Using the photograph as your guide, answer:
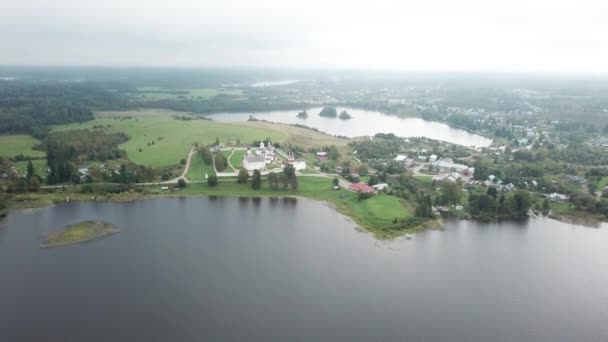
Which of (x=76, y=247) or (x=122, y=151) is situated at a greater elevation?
(x=122, y=151)

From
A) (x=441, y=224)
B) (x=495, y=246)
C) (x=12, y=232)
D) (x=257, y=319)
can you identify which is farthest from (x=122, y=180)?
(x=495, y=246)

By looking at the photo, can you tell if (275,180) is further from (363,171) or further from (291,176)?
(363,171)

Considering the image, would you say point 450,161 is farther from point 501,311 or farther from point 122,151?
point 122,151

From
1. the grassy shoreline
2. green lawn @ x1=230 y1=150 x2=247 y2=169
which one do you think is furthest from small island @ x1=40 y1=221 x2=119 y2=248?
green lawn @ x1=230 y1=150 x2=247 y2=169

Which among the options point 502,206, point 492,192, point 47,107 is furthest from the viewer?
point 47,107

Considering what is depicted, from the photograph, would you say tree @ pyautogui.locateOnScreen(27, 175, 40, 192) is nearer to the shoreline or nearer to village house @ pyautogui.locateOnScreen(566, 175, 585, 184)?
the shoreline

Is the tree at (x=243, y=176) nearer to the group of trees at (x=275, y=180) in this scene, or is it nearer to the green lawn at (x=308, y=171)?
the group of trees at (x=275, y=180)

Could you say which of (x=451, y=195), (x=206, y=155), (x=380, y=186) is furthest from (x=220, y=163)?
(x=451, y=195)
